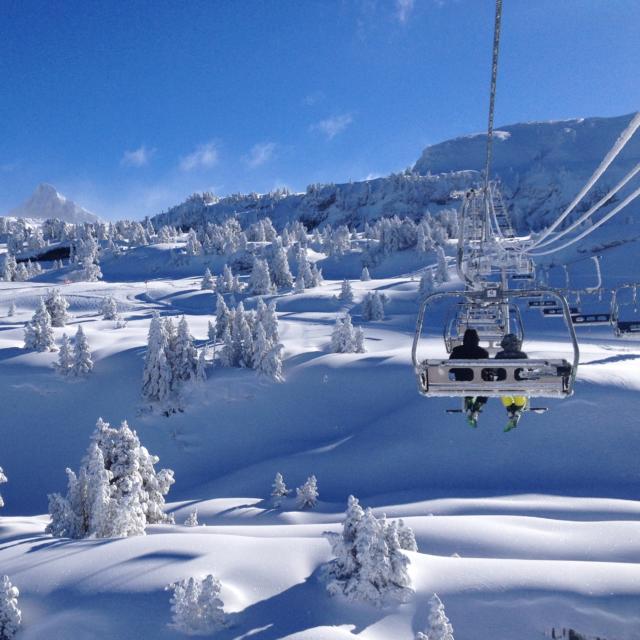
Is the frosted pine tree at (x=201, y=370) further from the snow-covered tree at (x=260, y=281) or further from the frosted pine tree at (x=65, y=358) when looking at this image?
the snow-covered tree at (x=260, y=281)

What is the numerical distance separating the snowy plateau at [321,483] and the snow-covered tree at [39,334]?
1.15 metres

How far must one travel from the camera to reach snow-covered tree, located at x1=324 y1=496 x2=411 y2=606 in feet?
57.7

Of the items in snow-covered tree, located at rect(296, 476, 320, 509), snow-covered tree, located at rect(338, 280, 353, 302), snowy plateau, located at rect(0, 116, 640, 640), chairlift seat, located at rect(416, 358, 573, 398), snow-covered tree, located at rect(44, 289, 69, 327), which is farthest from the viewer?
snow-covered tree, located at rect(338, 280, 353, 302)

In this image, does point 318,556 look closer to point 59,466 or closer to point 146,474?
point 146,474

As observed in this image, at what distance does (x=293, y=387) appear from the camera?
48281 mm

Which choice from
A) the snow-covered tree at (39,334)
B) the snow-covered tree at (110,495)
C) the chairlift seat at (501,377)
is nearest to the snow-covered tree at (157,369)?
A: the snow-covered tree at (39,334)

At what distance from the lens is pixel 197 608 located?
15.6m

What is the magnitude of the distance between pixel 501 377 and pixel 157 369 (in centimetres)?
4400

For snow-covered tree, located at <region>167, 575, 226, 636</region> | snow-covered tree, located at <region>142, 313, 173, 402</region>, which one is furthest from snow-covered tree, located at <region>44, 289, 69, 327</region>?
snow-covered tree, located at <region>167, 575, 226, 636</region>

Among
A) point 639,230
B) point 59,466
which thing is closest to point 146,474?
point 59,466

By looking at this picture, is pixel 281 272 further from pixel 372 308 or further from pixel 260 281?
pixel 372 308

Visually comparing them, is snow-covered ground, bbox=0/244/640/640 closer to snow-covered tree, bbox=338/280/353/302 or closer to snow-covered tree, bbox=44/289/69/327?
snow-covered tree, bbox=44/289/69/327

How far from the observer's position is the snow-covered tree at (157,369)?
4597 cm

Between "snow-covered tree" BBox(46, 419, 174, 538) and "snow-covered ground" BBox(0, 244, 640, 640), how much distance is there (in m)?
1.85
